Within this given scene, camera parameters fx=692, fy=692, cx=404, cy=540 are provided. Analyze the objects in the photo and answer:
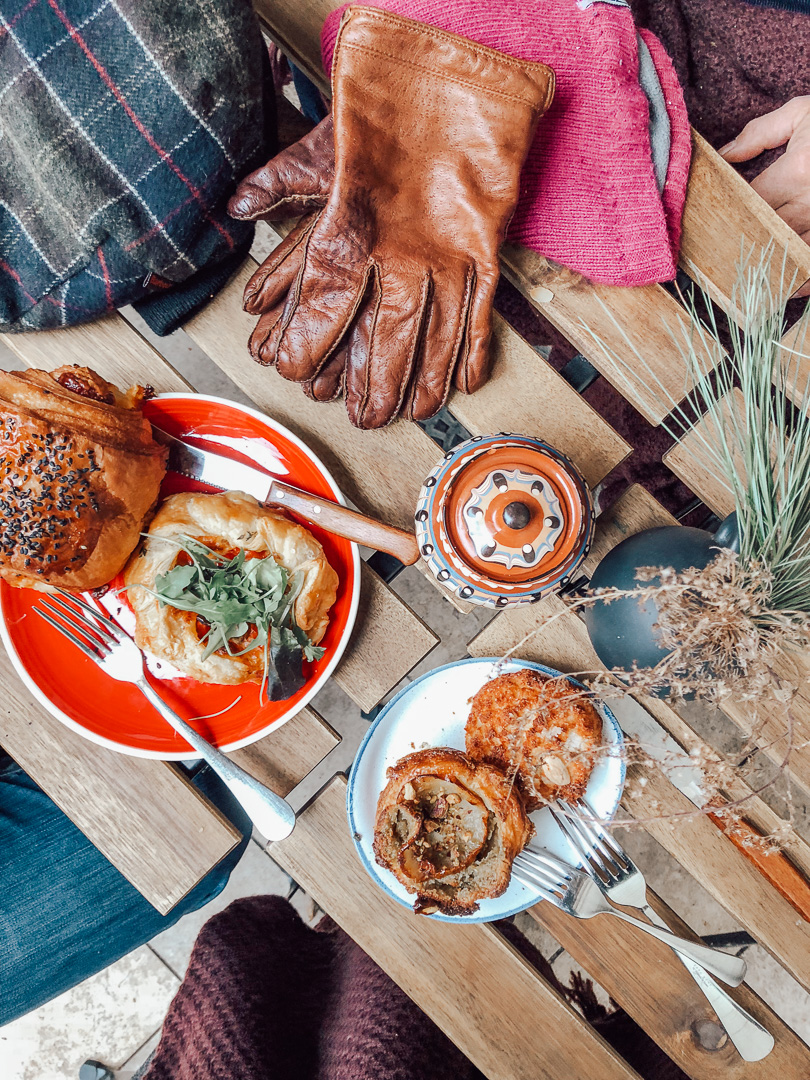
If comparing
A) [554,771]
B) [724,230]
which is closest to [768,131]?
[724,230]

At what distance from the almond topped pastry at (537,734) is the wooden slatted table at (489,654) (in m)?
0.09

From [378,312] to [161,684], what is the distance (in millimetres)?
682

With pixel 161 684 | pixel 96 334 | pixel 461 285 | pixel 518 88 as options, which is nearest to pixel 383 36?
pixel 518 88

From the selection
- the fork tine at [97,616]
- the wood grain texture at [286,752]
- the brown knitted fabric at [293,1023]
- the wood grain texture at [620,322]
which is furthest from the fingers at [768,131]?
the brown knitted fabric at [293,1023]

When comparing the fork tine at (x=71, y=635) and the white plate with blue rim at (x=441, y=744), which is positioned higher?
the fork tine at (x=71, y=635)

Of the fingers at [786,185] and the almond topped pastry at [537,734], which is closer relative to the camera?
the almond topped pastry at [537,734]

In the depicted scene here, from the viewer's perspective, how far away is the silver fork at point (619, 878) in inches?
41.2

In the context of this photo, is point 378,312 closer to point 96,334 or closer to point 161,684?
point 96,334

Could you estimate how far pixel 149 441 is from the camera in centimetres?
105

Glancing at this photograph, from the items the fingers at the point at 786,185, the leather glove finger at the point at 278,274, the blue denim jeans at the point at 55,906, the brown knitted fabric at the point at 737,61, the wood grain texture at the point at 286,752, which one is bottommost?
the blue denim jeans at the point at 55,906

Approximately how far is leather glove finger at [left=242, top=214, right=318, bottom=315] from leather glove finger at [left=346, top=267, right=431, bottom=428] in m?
0.12

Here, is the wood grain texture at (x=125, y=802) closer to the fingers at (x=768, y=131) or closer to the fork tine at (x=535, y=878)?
the fork tine at (x=535, y=878)

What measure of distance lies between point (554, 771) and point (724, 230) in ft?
2.90

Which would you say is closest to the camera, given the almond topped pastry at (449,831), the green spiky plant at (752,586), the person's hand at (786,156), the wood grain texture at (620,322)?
the green spiky plant at (752,586)
